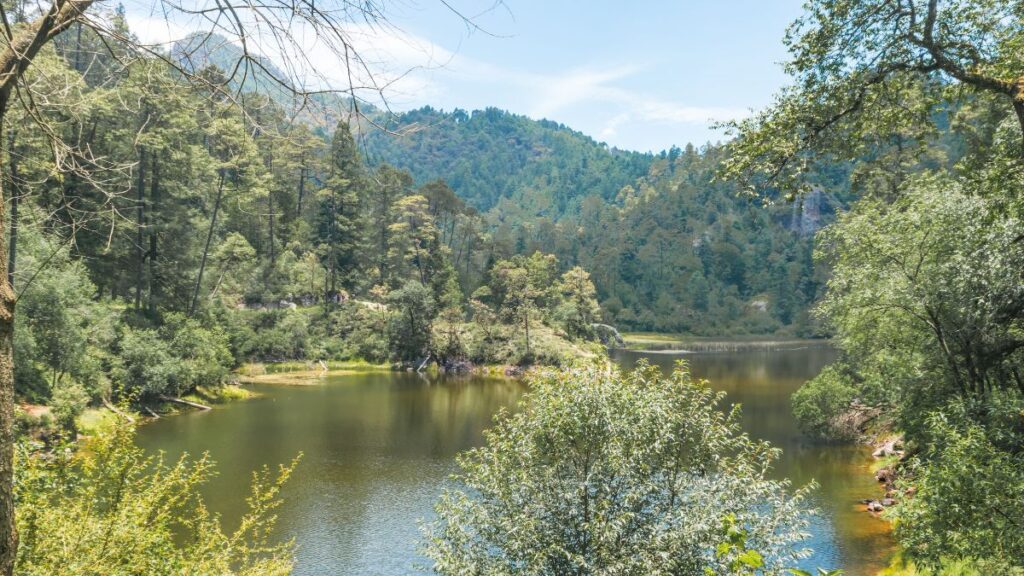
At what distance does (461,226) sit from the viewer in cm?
7750

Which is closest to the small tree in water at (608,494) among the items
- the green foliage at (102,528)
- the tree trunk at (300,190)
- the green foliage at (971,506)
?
the green foliage at (971,506)

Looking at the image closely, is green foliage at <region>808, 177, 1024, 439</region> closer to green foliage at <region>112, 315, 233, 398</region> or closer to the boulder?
the boulder

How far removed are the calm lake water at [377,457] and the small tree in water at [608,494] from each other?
1463 mm

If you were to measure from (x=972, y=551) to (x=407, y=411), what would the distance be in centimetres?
2768

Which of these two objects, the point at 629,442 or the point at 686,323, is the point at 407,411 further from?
the point at 686,323

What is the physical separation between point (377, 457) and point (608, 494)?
1649 centimetres

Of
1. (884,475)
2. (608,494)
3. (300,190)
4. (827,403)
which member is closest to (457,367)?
(300,190)

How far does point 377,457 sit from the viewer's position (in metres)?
24.0

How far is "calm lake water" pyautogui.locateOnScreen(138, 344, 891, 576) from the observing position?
15.7 m

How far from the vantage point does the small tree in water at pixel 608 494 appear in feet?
29.5

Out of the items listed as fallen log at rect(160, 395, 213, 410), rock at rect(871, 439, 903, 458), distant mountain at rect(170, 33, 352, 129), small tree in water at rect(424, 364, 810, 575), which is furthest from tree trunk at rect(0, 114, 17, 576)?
fallen log at rect(160, 395, 213, 410)

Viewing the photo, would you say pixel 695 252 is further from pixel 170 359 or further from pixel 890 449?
pixel 170 359

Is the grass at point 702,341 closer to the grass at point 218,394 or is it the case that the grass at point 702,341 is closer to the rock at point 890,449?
the grass at point 218,394

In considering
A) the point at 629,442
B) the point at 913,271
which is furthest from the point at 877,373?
the point at 629,442
